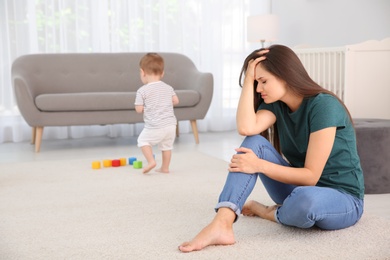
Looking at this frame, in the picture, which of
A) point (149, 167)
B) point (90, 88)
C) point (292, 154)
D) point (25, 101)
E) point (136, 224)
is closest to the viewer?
point (292, 154)

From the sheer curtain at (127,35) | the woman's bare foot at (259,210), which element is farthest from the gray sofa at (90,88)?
the woman's bare foot at (259,210)

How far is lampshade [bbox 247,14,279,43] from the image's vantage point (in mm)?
5516

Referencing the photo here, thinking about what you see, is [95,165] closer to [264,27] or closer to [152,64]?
[152,64]

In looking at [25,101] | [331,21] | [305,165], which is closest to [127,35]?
[25,101]

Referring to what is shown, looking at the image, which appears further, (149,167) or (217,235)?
(149,167)

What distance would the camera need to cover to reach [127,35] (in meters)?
5.81

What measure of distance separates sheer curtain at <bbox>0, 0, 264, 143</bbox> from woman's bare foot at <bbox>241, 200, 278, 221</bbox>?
11.6 ft

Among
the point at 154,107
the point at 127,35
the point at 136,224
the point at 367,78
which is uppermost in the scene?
the point at 127,35

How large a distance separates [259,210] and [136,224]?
1.66ft

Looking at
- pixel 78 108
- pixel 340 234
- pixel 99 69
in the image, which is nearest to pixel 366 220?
pixel 340 234

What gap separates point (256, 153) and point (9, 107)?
403cm

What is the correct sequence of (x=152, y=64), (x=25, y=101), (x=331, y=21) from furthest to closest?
(x=331, y=21) → (x=25, y=101) → (x=152, y=64)

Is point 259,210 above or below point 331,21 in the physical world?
below

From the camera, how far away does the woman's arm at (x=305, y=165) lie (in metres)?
1.90
